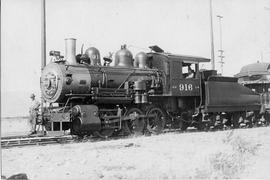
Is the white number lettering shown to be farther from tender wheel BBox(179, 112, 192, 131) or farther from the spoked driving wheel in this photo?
the spoked driving wheel

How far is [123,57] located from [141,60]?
1038 mm

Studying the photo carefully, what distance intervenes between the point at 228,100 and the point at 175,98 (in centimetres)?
283

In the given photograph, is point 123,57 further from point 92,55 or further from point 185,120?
point 185,120

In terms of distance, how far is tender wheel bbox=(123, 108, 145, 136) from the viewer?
14.2 metres

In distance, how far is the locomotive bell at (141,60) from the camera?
15773mm

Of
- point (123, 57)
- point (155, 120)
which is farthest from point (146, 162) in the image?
point (123, 57)

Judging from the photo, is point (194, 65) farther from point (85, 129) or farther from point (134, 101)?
point (85, 129)

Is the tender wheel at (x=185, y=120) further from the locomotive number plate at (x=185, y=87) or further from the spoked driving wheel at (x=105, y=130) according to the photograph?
the spoked driving wheel at (x=105, y=130)

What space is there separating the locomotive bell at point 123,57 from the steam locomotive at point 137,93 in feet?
0.05

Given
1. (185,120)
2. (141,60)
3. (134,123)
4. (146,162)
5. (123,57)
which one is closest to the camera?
(146,162)

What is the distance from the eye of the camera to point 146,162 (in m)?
8.30

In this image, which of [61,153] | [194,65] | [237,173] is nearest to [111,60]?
[194,65]

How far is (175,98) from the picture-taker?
53.6 ft

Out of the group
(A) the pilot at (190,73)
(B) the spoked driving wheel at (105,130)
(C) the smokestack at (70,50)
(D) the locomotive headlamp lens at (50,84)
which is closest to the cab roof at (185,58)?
(A) the pilot at (190,73)
